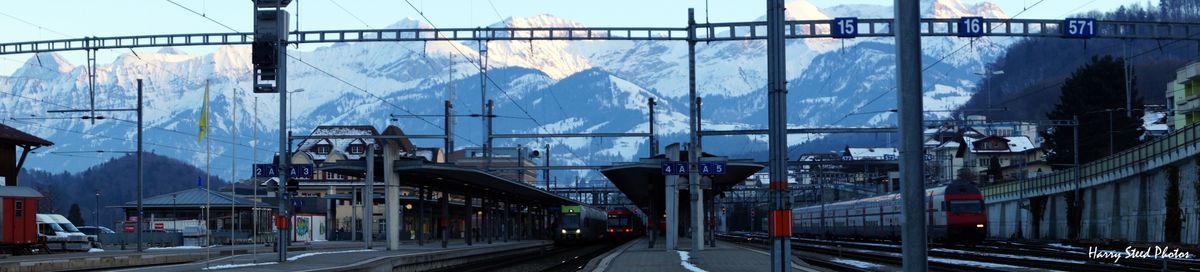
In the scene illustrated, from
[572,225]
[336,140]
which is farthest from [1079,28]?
[336,140]

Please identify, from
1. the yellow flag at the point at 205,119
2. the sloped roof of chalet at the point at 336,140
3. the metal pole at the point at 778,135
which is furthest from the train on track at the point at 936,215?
the sloped roof of chalet at the point at 336,140

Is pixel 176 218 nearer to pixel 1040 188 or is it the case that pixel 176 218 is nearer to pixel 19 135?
pixel 19 135

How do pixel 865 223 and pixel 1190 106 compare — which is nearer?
pixel 865 223

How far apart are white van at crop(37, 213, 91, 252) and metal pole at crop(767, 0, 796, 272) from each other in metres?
42.6

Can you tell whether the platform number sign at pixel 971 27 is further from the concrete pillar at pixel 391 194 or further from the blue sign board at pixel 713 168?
the concrete pillar at pixel 391 194

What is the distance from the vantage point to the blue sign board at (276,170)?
3710cm

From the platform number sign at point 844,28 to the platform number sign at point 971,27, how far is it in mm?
4069

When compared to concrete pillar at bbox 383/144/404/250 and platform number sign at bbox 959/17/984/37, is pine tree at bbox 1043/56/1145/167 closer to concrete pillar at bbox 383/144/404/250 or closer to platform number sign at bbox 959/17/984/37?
platform number sign at bbox 959/17/984/37

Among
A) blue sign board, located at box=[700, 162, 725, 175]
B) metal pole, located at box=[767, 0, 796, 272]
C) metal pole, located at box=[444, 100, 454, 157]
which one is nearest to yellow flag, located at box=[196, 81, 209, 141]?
blue sign board, located at box=[700, 162, 725, 175]

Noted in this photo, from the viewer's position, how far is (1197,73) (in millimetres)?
83250

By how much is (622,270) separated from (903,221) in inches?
1083

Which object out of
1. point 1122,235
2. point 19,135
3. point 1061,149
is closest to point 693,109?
point 1122,235

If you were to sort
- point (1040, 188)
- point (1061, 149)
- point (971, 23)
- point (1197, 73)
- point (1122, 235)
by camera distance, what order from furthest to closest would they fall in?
point (1061, 149), point (1197, 73), point (1040, 188), point (1122, 235), point (971, 23)

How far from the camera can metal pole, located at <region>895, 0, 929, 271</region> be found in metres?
7.29
